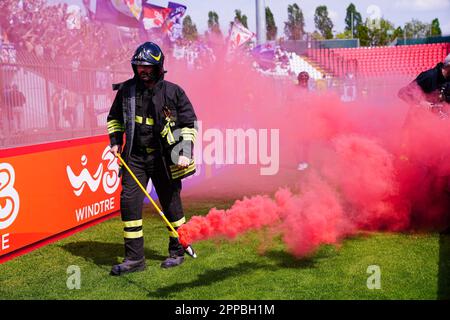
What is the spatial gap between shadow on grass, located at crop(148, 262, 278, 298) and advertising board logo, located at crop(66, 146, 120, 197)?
2809 mm

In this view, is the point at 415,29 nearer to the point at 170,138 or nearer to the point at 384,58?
the point at 384,58

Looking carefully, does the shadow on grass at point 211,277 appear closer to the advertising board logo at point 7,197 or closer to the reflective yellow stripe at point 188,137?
the reflective yellow stripe at point 188,137

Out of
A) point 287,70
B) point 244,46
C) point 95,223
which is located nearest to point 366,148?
point 95,223

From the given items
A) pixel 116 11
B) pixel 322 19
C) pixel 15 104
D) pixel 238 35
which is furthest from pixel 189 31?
pixel 15 104

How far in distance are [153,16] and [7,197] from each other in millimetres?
10408

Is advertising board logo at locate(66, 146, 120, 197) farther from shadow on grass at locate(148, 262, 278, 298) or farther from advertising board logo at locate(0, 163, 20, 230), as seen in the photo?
shadow on grass at locate(148, 262, 278, 298)

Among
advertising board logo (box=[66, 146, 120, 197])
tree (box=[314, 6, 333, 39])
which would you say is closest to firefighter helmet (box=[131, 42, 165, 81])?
advertising board logo (box=[66, 146, 120, 197])

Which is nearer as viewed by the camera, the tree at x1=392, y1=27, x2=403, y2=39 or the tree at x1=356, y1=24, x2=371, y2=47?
the tree at x1=356, y1=24, x2=371, y2=47

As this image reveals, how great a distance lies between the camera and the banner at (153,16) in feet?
48.3

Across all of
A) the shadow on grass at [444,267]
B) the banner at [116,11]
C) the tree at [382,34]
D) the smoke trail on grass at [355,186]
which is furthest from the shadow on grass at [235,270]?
the tree at [382,34]

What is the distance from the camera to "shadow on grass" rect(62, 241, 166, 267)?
5.68 metres

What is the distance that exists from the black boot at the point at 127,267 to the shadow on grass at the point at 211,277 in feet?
1.97

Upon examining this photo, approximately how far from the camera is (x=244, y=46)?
650 inches
